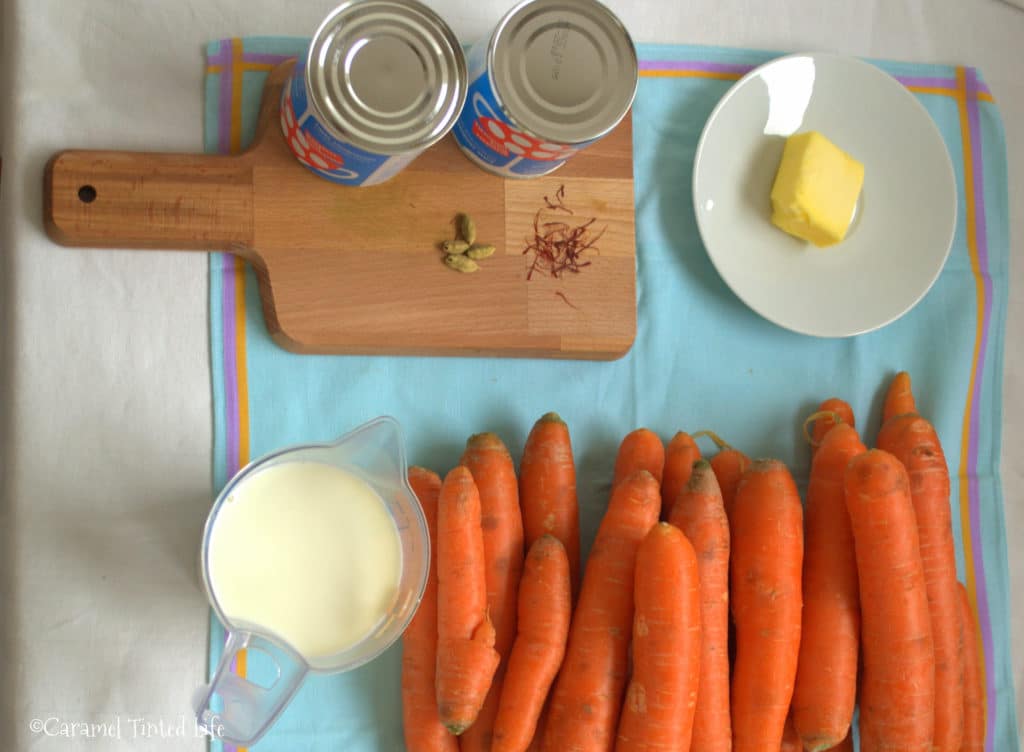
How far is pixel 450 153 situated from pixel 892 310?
1.61 feet

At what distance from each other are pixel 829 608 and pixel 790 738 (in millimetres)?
135

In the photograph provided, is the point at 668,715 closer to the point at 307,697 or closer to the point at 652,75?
the point at 307,697

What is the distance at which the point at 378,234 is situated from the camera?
2.83 ft

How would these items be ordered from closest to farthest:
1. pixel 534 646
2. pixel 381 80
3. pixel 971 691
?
pixel 381 80 < pixel 534 646 < pixel 971 691

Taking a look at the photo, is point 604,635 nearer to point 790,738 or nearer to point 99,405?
point 790,738

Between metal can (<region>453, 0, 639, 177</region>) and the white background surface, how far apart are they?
0.32 meters

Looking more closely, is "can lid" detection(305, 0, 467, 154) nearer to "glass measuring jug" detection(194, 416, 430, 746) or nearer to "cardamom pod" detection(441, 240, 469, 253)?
"cardamom pod" detection(441, 240, 469, 253)

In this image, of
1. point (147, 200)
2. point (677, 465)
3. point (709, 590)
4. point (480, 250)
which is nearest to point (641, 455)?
point (677, 465)

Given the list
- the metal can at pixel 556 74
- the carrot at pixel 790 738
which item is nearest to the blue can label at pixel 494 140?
the metal can at pixel 556 74

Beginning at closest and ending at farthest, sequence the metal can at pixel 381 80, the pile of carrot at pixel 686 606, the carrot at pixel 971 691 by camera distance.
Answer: the metal can at pixel 381 80, the pile of carrot at pixel 686 606, the carrot at pixel 971 691

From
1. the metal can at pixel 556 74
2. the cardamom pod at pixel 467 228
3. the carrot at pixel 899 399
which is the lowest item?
the carrot at pixel 899 399

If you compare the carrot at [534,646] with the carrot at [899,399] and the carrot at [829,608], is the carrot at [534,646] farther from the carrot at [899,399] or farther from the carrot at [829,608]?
the carrot at [899,399]

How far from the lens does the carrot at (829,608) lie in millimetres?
873

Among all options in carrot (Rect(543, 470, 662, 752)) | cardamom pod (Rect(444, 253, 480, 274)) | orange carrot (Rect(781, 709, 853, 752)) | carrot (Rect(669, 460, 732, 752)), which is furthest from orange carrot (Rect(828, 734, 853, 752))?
cardamom pod (Rect(444, 253, 480, 274))
